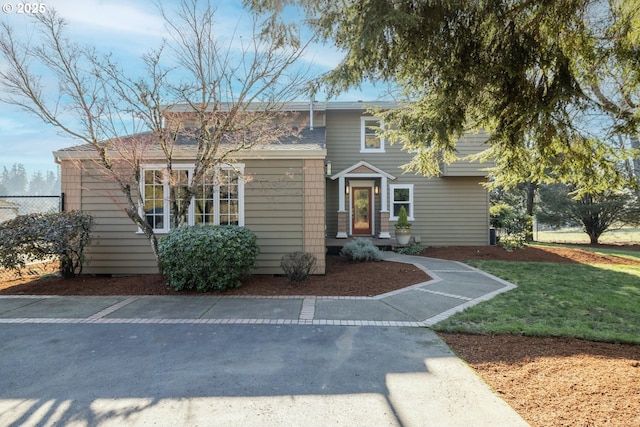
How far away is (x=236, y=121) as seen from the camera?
6.71 m

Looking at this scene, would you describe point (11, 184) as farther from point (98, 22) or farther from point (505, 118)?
point (505, 118)

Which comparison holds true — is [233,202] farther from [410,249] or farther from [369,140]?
[369,140]

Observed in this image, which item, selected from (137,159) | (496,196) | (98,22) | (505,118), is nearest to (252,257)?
(137,159)

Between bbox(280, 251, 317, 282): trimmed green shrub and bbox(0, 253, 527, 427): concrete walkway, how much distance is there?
1.34 m

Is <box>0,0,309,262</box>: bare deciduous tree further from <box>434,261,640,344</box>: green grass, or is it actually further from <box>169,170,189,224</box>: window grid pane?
<box>434,261,640,344</box>: green grass

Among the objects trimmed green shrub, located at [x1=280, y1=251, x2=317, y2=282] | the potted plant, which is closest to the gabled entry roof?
the potted plant

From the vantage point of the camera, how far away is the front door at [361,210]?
44.8ft

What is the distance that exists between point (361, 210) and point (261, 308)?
881 cm

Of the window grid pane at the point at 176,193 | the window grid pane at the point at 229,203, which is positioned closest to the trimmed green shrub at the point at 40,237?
the window grid pane at the point at 176,193

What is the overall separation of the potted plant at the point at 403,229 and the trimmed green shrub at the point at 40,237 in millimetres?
9660

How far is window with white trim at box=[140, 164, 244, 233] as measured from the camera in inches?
307

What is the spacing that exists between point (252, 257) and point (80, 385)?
12.6ft

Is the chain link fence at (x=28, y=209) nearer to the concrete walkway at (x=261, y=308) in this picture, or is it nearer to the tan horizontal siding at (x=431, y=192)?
the concrete walkway at (x=261, y=308)

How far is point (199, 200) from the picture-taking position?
792 cm
